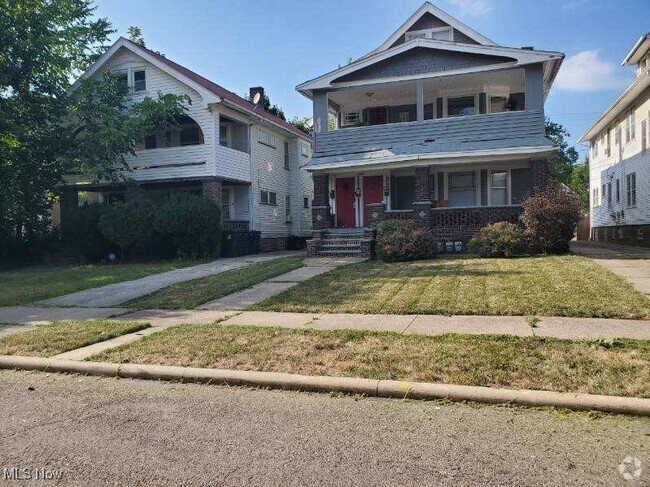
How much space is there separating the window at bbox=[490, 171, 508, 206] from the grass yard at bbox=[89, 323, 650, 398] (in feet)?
47.8

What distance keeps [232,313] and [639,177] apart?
20157 mm

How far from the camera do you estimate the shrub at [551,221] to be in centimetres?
1427

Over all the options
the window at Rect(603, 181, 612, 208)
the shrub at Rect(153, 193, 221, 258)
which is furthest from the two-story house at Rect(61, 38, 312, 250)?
the window at Rect(603, 181, 612, 208)

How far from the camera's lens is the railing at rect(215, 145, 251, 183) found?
21453mm

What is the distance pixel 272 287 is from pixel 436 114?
42.4 feet

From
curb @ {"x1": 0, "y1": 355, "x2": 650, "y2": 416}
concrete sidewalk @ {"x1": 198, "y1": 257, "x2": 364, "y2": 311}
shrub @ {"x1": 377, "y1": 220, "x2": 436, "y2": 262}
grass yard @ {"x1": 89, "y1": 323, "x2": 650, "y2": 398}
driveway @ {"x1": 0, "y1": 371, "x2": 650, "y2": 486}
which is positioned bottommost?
driveway @ {"x1": 0, "y1": 371, "x2": 650, "y2": 486}

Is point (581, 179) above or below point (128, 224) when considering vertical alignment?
above

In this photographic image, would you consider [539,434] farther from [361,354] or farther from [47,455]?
[47,455]

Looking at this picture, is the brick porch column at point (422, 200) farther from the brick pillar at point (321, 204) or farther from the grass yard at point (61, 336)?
the grass yard at point (61, 336)

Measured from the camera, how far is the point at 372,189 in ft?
68.2

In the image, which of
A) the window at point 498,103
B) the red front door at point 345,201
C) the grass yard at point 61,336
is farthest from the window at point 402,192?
the grass yard at point 61,336

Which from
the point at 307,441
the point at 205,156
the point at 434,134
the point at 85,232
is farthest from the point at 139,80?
the point at 307,441

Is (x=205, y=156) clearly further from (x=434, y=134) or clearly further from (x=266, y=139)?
(x=434, y=134)

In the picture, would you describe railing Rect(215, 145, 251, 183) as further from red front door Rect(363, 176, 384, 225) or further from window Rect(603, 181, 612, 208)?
window Rect(603, 181, 612, 208)
